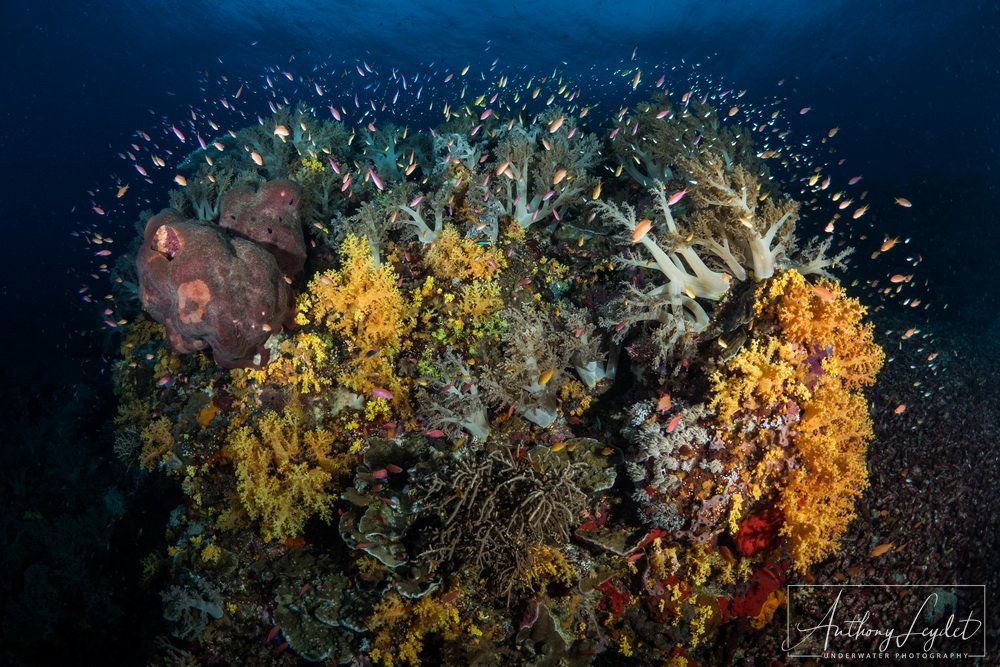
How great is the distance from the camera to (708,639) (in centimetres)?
490

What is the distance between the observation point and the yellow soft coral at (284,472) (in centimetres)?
557

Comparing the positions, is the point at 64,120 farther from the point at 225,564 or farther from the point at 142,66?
the point at 225,564

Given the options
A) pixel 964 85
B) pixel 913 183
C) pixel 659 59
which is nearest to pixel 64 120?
pixel 659 59

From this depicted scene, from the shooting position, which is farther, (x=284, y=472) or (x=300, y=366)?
(x=300, y=366)

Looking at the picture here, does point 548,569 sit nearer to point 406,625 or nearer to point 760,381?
point 406,625

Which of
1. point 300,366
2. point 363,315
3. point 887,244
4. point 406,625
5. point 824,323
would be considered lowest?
point 406,625

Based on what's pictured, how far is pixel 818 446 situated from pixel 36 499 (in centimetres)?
1489

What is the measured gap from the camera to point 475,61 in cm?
5394

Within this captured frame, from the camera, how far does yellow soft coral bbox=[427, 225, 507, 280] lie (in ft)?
22.9

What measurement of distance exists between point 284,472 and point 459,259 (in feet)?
12.4

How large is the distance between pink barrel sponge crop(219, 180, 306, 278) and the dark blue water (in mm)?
27688

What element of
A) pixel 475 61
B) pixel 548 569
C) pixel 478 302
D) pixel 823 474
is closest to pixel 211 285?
pixel 478 302

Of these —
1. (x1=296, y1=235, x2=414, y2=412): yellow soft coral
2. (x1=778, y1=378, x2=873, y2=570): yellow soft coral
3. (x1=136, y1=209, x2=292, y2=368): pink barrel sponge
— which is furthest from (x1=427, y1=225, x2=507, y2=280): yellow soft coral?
(x1=778, y1=378, x2=873, y2=570): yellow soft coral

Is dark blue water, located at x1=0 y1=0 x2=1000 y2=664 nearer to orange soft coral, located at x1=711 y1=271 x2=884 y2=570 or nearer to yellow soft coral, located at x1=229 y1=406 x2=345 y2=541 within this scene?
orange soft coral, located at x1=711 y1=271 x2=884 y2=570
